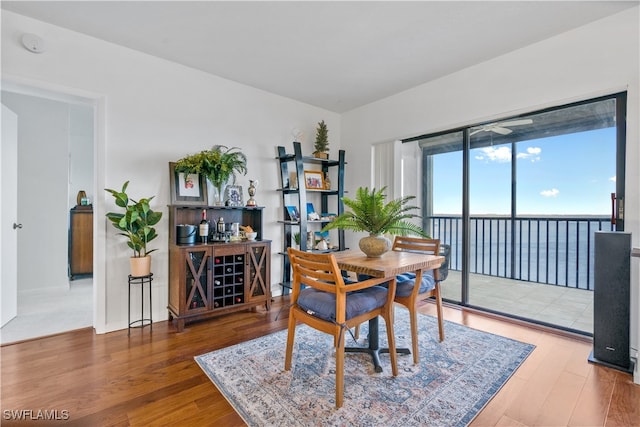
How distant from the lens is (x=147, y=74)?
115 inches

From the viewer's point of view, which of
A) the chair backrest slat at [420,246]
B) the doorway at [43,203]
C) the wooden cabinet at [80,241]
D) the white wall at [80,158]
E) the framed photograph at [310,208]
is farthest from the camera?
the white wall at [80,158]

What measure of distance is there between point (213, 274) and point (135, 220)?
0.85m

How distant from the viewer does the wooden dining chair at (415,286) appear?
2.12 m

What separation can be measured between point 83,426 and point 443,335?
8.11ft

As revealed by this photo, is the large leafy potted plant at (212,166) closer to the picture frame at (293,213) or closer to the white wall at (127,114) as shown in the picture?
the white wall at (127,114)

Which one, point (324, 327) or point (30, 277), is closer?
point (324, 327)

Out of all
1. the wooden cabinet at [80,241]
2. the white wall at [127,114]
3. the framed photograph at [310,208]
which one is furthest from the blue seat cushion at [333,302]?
the wooden cabinet at [80,241]

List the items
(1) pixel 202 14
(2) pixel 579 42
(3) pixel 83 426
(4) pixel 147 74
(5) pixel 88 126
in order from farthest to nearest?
1. (5) pixel 88 126
2. (4) pixel 147 74
3. (2) pixel 579 42
4. (1) pixel 202 14
5. (3) pixel 83 426

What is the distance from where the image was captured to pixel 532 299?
3.59m

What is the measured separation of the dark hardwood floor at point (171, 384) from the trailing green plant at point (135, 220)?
32.6 inches

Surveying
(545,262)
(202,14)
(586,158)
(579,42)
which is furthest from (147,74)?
(545,262)

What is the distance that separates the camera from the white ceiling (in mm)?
2223

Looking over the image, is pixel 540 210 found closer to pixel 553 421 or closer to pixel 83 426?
pixel 553 421

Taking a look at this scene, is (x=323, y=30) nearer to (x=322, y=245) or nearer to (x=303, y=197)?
(x=303, y=197)
